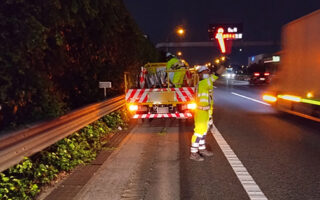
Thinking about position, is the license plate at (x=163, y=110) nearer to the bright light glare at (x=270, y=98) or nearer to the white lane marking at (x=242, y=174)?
the white lane marking at (x=242, y=174)

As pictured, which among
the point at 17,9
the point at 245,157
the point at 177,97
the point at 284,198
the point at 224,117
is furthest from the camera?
the point at 224,117

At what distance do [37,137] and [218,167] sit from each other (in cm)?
307

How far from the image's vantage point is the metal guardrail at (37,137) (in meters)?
3.86

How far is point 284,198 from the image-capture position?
4.41 metres

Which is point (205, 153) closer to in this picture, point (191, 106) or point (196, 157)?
point (196, 157)

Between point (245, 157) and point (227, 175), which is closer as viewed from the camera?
point (227, 175)

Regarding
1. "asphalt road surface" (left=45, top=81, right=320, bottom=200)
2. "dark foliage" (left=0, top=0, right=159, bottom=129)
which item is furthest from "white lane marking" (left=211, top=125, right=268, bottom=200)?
"dark foliage" (left=0, top=0, right=159, bottom=129)

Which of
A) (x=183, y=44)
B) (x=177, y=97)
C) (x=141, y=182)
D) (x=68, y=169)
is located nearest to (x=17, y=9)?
(x=68, y=169)

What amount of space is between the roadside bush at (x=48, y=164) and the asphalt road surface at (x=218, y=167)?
0.55 metres

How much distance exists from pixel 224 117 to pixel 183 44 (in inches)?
2314

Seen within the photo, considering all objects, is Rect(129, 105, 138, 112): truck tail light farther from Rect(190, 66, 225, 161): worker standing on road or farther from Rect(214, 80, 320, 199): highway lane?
Rect(190, 66, 225, 161): worker standing on road

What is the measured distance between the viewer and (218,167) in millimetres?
5797

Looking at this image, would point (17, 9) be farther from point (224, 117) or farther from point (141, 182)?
point (224, 117)

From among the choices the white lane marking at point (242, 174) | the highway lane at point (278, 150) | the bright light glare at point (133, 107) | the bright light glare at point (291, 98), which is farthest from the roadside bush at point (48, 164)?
the bright light glare at point (291, 98)
